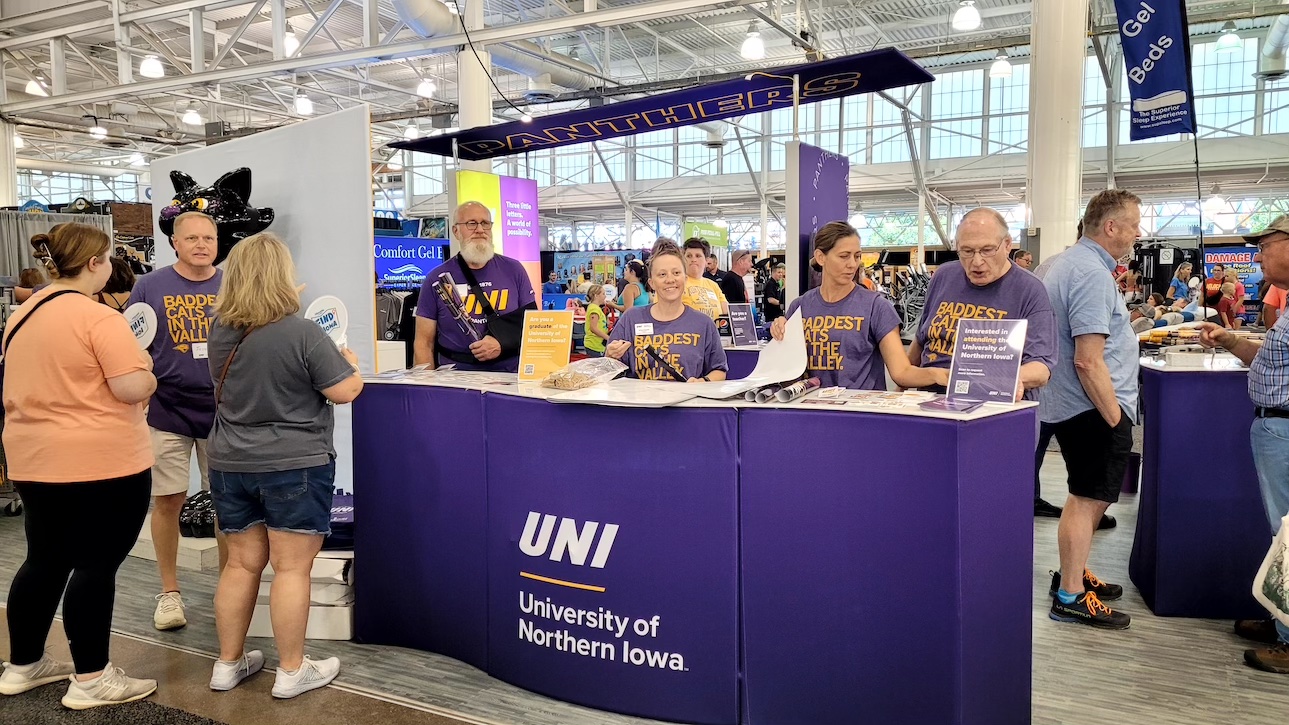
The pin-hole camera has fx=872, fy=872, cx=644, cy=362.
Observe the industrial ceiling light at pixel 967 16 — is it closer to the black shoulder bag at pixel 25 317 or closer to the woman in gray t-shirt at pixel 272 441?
the woman in gray t-shirt at pixel 272 441

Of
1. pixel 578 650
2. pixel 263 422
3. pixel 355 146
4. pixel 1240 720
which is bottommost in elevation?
pixel 1240 720

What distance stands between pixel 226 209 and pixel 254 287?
50.8 inches

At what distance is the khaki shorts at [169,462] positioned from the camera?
3090 mm

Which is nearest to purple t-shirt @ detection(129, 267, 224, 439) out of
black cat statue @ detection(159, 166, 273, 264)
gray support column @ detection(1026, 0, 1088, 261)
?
black cat statue @ detection(159, 166, 273, 264)

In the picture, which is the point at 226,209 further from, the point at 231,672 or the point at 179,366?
the point at 231,672

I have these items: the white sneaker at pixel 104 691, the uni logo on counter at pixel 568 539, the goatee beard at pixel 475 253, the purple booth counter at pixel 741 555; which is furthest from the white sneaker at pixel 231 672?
the goatee beard at pixel 475 253

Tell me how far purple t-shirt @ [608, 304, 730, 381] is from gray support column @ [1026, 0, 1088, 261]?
4.69 m

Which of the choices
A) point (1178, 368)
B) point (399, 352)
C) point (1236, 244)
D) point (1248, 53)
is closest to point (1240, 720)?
point (1178, 368)

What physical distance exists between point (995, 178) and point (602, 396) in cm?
1674

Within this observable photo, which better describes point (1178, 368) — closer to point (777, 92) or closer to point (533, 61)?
point (777, 92)

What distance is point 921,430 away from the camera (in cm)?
204

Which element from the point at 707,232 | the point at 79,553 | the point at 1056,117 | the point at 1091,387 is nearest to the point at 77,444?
the point at 79,553

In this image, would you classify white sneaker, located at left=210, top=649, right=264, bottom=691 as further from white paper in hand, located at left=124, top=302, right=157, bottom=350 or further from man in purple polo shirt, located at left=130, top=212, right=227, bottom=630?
white paper in hand, located at left=124, top=302, right=157, bottom=350

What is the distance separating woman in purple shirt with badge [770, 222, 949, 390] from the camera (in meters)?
2.87
